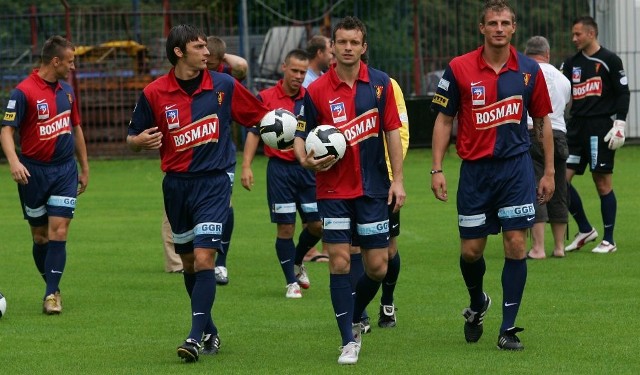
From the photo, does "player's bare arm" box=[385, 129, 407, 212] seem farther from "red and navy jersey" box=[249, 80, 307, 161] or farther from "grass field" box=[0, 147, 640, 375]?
"red and navy jersey" box=[249, 80, 307, 161]

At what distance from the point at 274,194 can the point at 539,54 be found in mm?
3126

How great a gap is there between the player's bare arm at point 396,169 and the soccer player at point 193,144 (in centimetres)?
107

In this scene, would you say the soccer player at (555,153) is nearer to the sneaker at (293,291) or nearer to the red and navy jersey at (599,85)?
the red and navy jersey at (599,85)

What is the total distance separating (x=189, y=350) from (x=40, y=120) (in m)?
3.30

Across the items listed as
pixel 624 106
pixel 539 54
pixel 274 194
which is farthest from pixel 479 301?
pixel 624 106

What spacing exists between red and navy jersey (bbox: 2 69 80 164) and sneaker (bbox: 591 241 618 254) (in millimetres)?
5595

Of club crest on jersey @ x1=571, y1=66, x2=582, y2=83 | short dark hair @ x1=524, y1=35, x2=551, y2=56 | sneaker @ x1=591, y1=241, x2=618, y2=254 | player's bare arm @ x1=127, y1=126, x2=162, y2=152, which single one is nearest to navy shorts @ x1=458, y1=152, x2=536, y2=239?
player's bare arm @ x1=127, y1=126, x2=162, y2=152

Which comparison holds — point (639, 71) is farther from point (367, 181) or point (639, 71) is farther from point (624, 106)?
point (367, 181)

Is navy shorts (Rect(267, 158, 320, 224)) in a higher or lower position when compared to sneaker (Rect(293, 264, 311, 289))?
higher

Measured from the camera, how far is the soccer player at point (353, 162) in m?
8.32

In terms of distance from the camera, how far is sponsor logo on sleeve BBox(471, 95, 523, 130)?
8570mm

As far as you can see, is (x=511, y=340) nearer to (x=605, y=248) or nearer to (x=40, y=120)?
(x=40, y=120)

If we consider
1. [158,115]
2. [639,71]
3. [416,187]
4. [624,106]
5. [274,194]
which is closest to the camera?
[158,115]

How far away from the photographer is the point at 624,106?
13828mm
